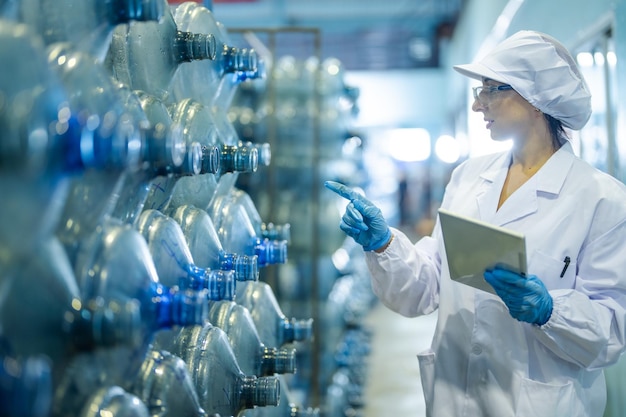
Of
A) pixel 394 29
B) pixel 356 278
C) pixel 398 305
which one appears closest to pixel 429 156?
pixel 394 29

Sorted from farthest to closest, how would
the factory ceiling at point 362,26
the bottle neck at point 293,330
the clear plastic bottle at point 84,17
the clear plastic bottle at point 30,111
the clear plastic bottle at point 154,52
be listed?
1. the factory ceiling at point 362,26
2. the bottle neck at point 293,330
3. the clear plastic bottle at point 154,52
4. the clear plastic bottle at point 84,17
5. the clear plastic bottle at point 30,111

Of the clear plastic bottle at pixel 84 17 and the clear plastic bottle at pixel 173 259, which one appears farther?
the clear plastic bottle at pixel 173 259

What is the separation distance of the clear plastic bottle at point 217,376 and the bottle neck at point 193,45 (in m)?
0.50

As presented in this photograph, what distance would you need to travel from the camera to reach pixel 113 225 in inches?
35.1

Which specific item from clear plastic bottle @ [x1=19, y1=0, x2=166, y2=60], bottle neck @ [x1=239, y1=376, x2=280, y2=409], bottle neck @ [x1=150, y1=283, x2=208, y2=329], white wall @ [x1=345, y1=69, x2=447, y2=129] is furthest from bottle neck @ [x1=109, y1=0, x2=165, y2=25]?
white wall @ [x1=345, y1=69, x2=447, y2=129]

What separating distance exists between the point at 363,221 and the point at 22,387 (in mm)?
1085

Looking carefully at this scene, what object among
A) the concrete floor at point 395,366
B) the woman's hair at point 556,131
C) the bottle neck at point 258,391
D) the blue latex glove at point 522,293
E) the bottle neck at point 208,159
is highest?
the woman's hair at point 556,131

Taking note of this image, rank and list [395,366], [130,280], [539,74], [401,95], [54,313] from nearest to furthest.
Result: [54,313] < [130,280] < [539,74] < [395,366] < [401,95]

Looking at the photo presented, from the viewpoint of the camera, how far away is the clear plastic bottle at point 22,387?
0.67 metres

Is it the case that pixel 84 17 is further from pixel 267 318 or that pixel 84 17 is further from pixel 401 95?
pixel 401 95

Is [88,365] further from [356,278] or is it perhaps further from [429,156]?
[429,156]

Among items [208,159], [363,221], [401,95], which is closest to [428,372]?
[363,221]

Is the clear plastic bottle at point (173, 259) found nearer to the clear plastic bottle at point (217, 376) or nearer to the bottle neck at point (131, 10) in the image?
the clear plastic bottle at point (217, 376)

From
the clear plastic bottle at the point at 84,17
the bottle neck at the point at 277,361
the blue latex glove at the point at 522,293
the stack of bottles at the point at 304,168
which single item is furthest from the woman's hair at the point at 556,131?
the stack of bottles at the point at 304,168
